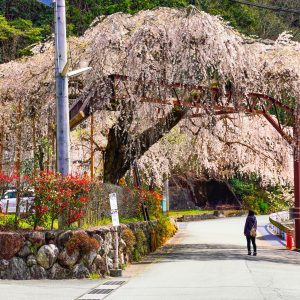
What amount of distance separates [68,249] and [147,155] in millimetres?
20743

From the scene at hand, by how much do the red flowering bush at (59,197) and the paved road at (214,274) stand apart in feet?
6.92

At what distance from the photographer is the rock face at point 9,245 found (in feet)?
55.9

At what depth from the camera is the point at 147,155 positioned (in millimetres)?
37781

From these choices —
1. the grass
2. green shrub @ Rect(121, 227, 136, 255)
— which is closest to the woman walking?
green shrub @ Rect(121, 227, 136, 255)

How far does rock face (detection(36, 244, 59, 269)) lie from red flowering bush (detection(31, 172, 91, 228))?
39.8 inches

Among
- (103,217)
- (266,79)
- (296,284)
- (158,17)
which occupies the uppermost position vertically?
(158,17)

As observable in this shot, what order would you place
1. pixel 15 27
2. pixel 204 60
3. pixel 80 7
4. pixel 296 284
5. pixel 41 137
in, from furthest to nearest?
pixel 80 7 → pixel 15 27 → pixel 41 137 → pixel 204 60 → pixel 296 284

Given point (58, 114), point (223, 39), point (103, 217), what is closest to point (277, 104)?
point (223, 39)

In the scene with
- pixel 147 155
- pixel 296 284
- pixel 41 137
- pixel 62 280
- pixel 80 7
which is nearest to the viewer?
pixel 296 284

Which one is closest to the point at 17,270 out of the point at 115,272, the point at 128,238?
the point at 115,272

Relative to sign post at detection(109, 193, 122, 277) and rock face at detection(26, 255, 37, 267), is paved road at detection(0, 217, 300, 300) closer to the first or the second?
sign post at detection(109, 193, 122, 277)

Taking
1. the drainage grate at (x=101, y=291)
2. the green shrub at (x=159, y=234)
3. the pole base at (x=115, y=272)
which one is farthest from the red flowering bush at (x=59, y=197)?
the green shrub at (x=159, y=234)

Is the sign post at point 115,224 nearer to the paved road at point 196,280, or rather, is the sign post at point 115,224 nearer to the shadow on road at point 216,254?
the paved road at point 196,280

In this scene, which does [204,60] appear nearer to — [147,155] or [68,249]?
[68,249]
